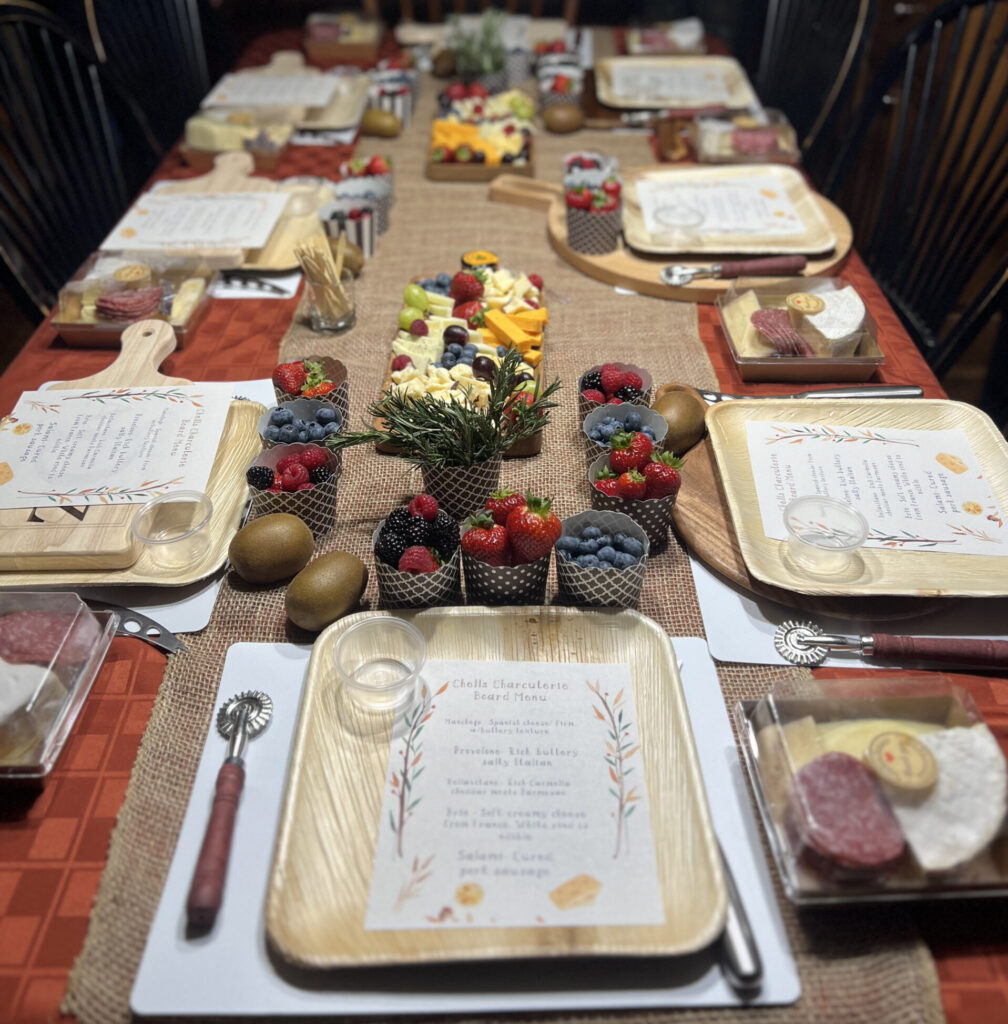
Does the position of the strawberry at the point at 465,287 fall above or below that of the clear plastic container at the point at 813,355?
above

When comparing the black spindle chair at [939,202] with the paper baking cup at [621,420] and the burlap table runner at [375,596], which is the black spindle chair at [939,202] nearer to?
the burlap table runner at [375,596]

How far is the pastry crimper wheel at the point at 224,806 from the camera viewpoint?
81 cm

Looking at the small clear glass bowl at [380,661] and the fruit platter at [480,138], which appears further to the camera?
the fruit platter at [480,138]

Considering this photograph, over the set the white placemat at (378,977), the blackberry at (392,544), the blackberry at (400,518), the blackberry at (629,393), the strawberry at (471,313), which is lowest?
the white placemat at (378,977)

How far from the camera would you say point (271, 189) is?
6.79 feet

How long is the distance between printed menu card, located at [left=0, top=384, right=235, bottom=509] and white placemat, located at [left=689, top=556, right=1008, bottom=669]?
2.59 feet

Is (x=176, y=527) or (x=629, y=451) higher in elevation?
(x=629, y=451)

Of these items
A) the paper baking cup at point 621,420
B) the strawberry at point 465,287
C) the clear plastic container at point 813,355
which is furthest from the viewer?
the strawberry at point 465,287

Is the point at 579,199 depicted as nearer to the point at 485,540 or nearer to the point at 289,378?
the point at 289,378

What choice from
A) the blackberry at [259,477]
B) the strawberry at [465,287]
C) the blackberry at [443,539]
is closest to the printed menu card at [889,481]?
the blackberry at [443,539]

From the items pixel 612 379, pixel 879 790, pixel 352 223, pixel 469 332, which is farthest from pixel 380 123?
pixel 879 790

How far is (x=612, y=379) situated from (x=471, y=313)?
0.38 metres

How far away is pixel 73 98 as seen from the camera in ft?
8.39

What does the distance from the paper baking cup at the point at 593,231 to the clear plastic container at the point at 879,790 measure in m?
1.26
